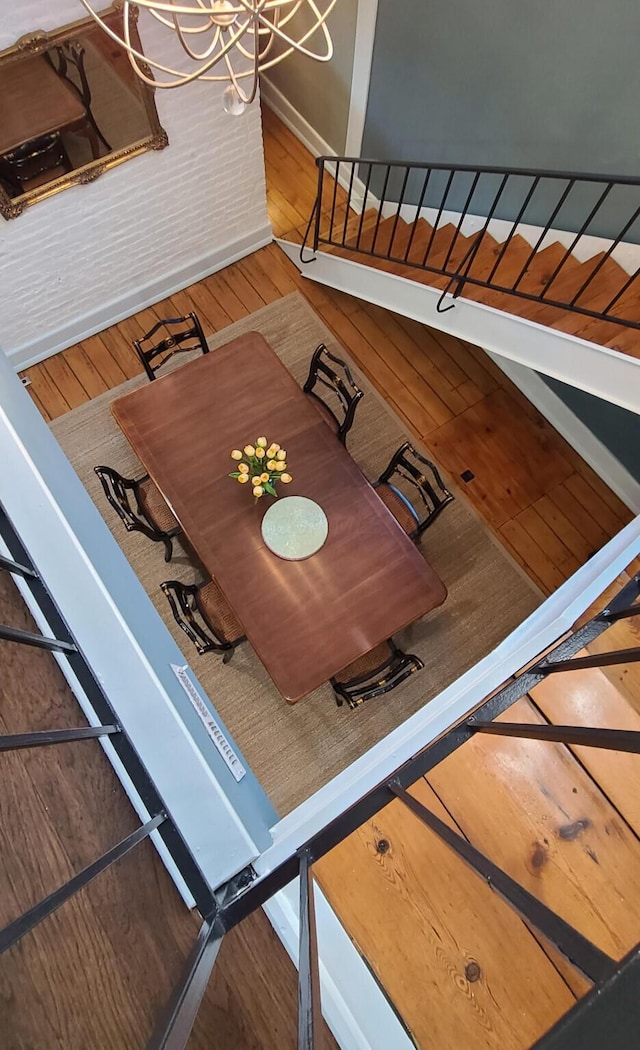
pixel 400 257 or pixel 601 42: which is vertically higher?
pixel 400 257

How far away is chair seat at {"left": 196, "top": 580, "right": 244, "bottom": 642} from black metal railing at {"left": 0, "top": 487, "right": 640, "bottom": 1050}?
149 cm

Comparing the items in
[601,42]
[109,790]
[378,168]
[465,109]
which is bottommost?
[109,790]

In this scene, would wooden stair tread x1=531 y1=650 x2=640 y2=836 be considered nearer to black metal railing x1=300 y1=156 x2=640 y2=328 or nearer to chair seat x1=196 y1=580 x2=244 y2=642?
black metal railing x1=300 y1=156 x2=640 y2=328

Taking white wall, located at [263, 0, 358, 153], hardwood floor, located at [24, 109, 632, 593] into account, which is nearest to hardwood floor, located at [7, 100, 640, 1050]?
hardwood floor, located at [24, 109, 632, 593]

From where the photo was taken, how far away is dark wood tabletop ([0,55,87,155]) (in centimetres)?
243

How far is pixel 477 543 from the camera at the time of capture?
11.2ft

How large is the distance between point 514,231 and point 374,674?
2167 mm

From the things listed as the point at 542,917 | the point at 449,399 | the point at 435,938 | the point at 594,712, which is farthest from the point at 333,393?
the point at 542,917

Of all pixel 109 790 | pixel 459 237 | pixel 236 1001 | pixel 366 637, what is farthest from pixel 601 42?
pixel 236 1001

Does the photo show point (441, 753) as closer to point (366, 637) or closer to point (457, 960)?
point (457, 960)

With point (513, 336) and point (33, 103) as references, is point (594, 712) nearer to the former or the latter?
point (513, 336)

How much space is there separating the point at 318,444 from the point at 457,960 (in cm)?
207

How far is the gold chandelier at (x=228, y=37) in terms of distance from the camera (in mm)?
1091

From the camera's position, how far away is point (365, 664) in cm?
287
